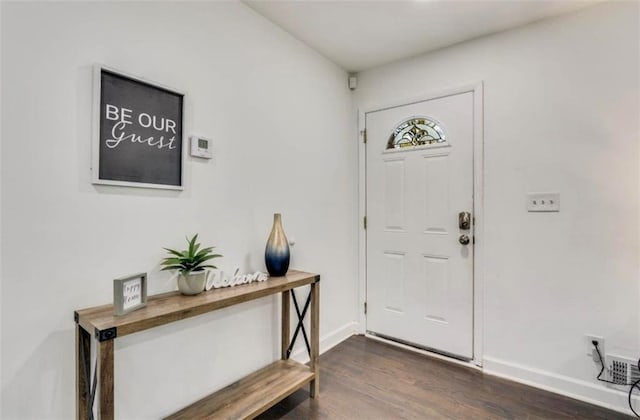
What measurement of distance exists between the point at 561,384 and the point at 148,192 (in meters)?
2.65

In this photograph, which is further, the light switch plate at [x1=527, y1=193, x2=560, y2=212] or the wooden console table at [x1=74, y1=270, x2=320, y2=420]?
the light switch plate at [x1=527, y1=193, x2=560, y2=212]

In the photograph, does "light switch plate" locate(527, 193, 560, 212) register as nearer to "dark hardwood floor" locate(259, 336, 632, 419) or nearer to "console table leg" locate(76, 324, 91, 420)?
"dark hardwood floor" locate(259, 336, 632, 419)

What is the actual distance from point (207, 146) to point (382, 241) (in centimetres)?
167

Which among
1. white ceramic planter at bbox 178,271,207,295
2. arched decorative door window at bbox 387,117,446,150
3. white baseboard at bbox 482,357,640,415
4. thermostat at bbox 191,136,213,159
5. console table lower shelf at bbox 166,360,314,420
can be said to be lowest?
white baseboard at bbox 482,357,640,415

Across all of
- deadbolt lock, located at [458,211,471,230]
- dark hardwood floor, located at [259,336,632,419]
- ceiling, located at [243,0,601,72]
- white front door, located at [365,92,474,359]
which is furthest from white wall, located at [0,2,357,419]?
deadbolt lock, located at [458,211,471,230]

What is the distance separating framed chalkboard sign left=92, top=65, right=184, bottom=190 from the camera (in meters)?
1.31

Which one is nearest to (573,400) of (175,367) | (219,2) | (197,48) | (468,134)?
(468,134)

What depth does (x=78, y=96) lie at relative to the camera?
126 centimetres

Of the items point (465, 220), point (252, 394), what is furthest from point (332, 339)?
point (465, 220)

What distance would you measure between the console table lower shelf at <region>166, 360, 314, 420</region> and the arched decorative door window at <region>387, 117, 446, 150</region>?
6.09ft

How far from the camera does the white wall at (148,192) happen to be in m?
1.14

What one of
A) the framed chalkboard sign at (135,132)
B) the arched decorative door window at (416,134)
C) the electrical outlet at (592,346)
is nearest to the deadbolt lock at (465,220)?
the arched decorative door window at (416,134)

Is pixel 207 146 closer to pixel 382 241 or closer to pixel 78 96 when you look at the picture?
pixel 78 96

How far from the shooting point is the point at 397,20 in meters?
2.06
